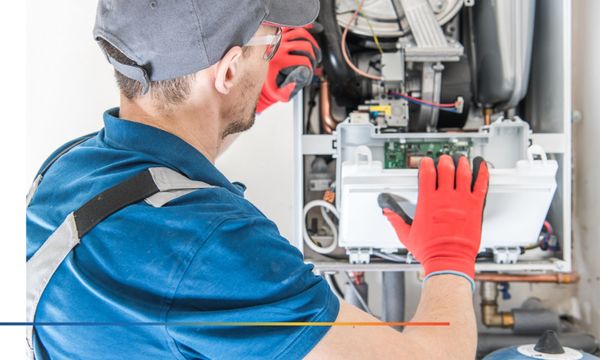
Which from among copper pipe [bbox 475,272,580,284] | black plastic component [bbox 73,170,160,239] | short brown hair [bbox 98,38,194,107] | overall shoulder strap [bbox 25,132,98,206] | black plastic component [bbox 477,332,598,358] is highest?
short brown hair [bbox 98,38,194,107]

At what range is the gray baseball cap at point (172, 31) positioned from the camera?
32.5 inches

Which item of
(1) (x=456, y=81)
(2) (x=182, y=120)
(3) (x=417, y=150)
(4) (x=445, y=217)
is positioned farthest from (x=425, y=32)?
(2) (x=182, y=120)

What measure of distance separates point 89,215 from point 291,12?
1.69 feet

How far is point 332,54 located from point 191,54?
2.35 ft

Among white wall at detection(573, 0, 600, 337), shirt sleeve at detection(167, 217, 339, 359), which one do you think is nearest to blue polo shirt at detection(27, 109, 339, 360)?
shirt sleeve at detection(167, 217, 339, 359)

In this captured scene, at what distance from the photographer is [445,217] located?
115 cm

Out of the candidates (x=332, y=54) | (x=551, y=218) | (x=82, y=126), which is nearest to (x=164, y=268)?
(x=332, y=54)

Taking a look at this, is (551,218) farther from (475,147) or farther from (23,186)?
(23,186)

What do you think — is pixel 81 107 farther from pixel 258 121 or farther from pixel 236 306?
pixel 236 306

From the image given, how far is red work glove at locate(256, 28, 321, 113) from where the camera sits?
1.36 meters

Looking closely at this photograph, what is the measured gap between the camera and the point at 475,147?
1479 millimetres

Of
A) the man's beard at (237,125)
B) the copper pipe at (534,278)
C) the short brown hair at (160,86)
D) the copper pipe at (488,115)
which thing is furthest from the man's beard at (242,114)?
the copper pipe at (534,278)

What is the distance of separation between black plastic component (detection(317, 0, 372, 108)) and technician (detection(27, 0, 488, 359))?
49 cm

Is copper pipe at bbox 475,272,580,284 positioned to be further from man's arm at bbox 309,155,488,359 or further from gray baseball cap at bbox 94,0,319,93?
gray baseball cap at bbox 94,0,319,93
